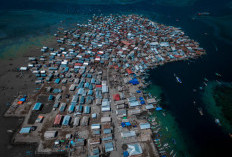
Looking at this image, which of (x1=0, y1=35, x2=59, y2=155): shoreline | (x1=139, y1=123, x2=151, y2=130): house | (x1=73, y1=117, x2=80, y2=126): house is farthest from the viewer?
(x1=139, y1=123, x2=151, y2=130): house

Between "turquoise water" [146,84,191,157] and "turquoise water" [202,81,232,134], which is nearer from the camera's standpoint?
"turquoise water" [146,84,191,157]

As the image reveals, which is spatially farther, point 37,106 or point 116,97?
point 116,97

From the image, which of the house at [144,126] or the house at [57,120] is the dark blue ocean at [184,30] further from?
the house at [144,126]

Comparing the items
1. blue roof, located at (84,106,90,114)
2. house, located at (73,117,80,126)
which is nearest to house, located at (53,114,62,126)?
house, located at (73,117,80,126)

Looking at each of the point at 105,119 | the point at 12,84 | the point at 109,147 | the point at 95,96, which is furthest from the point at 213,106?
the point at 12,84

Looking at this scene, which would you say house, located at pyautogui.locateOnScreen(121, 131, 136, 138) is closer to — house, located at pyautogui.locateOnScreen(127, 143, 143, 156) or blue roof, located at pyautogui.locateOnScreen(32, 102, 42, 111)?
house, located at pyautogui.locateOnScreen(127, 143, 143, 156)

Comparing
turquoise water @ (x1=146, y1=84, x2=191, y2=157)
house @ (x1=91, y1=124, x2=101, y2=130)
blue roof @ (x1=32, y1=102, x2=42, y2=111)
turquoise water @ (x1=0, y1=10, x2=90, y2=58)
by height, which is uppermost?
turquoise water @ (x1=0, y1=10, x2=90, y2=58)

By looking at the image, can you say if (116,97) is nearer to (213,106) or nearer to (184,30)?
(213,106)
